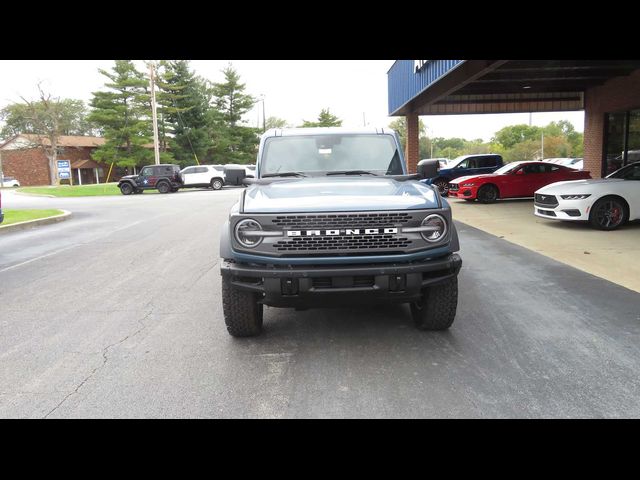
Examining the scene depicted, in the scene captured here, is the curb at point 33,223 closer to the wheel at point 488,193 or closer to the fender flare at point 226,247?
the fender flare at point 226,247

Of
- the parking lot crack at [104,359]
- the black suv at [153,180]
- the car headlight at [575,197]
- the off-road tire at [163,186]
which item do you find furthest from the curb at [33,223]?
the off-road tire at [163,186]

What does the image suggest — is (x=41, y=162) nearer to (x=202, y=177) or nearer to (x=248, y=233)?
(x=202, y=177)

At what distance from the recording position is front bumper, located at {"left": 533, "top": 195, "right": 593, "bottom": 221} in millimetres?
11141

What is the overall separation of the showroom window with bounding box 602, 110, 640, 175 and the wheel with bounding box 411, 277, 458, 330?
15300 millimetres

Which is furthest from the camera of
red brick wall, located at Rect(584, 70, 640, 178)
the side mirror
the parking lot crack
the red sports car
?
the red sports car

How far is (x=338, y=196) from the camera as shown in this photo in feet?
14.8

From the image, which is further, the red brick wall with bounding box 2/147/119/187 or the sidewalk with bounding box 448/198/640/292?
the red brick wall with bounding box 2/147/119/187

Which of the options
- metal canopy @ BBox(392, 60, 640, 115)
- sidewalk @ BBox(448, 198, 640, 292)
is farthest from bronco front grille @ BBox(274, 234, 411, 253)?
metal canopy @ BBox(392, 60, 640, 115)

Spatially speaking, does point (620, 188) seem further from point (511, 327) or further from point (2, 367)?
point (2, 367)

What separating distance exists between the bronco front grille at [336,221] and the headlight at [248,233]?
16 cm

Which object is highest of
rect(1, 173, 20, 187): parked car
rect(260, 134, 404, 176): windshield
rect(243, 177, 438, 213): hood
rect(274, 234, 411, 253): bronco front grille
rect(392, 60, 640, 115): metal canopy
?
rect(392, 60, 640, 115): metal canopy

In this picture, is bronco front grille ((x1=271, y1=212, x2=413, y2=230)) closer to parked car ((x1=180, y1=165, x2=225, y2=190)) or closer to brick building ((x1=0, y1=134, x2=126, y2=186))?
parked car ((x1=180, y1=165, x2=225, y2=190))

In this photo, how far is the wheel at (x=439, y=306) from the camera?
4.62m
